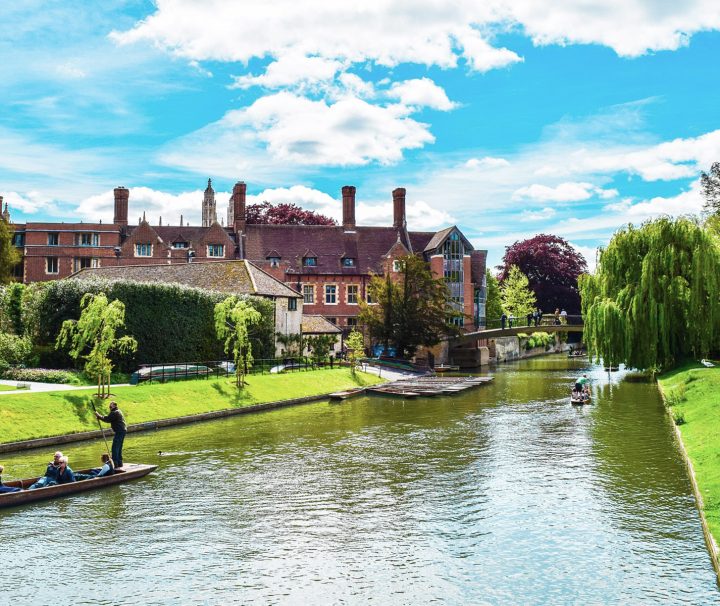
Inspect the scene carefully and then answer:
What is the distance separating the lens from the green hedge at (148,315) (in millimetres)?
40906

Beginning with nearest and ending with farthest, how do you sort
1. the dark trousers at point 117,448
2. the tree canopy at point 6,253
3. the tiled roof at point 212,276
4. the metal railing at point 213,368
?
the dark trousers at point 117,448 < the metal railing at point 213,368 < the tiled roof at point 212,276 < the tree canopy at point 6,253

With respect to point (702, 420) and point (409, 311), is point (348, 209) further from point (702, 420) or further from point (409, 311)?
point (702, 420)

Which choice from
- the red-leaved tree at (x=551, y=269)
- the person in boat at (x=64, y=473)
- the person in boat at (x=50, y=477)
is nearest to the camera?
the person in boat at (x=50, y=477)

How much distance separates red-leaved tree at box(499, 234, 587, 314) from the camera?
106250 mm

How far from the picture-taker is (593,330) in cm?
4447

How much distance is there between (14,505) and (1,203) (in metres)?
76.2

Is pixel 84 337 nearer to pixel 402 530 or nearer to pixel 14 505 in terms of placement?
pixel 14 505

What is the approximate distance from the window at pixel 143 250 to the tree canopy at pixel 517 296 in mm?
49297

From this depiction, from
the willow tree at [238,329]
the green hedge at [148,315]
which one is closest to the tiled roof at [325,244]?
the green hedge at [148,315]

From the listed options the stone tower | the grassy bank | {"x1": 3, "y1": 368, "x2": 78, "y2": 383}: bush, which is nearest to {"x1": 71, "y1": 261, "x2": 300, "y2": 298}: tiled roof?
the grassy bank

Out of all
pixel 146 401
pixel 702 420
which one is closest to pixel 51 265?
pixel 146 401

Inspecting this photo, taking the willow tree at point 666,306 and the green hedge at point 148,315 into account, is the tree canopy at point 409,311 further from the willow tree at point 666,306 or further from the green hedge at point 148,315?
the green hedge at point 148,315

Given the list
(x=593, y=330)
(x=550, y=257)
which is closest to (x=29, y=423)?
(x=593, y=330)

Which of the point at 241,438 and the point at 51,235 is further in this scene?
the point at 51,235
